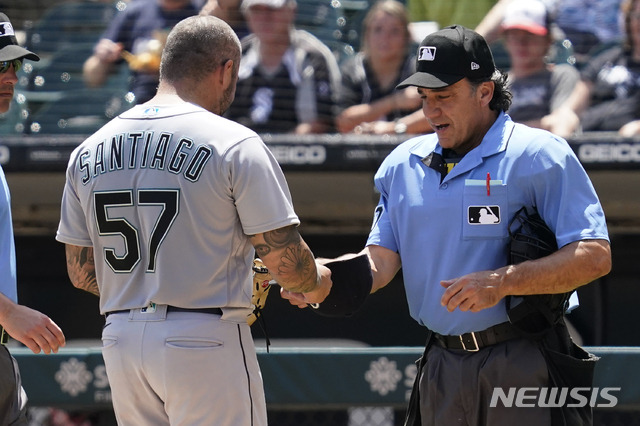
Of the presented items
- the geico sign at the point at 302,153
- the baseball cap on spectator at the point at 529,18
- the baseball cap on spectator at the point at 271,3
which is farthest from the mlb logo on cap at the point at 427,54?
the baseball cap on spectator at the point at 271,3

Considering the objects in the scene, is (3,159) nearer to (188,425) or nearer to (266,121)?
(266,121)

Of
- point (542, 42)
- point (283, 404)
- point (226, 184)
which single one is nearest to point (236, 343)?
point (226, 184)

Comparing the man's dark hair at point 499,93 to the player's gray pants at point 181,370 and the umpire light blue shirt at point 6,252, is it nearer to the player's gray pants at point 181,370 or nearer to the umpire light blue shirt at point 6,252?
the player's gray pants at point 181,370

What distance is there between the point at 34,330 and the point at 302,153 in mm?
2977

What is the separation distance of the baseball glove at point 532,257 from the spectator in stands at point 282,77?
3399 millimetres

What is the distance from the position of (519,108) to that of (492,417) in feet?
11.6

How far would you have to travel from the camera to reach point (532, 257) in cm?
305

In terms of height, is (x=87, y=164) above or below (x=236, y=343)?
above

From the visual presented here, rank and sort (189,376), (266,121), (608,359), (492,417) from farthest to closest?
(266,121) < (608,359) < (492,417) < (189,376)

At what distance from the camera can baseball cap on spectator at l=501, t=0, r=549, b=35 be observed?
638 centimetres

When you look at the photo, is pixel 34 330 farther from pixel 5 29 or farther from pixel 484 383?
pixel 484 383

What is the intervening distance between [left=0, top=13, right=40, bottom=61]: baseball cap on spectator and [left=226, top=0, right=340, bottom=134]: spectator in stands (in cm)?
273

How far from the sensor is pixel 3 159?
6.05m

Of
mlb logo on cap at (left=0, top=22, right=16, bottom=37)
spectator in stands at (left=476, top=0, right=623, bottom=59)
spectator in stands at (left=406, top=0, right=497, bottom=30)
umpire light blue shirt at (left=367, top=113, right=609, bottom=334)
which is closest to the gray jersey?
umpire light blue shirt at (left=367, top=113, right=609, bottom=334)
